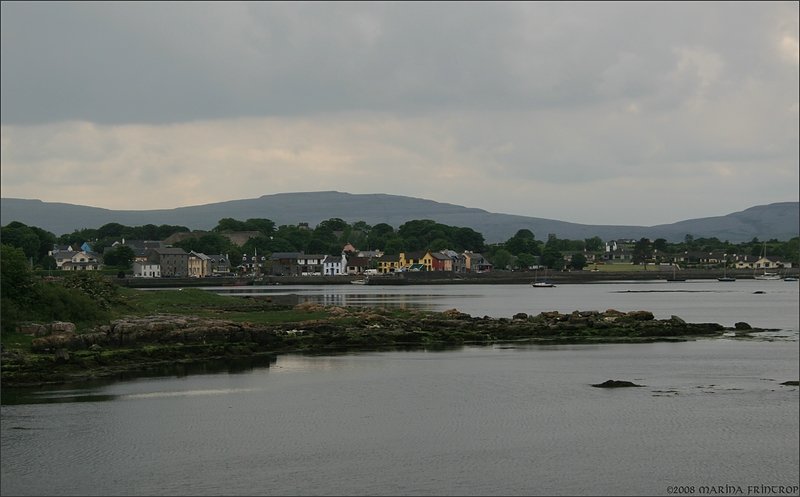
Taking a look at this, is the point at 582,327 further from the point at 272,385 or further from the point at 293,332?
the point at 272,385

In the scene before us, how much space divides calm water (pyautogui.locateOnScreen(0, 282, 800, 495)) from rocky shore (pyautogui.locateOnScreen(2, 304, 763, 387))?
308 cm

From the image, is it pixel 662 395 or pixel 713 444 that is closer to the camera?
pixel 713 444

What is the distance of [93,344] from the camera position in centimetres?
4306

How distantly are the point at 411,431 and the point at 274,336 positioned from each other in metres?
22.4

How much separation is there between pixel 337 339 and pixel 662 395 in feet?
71.3

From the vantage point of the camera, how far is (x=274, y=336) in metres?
50.1

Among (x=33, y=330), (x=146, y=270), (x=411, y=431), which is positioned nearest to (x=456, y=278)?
(x=146, y=270)

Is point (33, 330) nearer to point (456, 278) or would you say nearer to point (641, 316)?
point (641, 316)

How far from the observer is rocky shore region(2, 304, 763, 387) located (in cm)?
3894

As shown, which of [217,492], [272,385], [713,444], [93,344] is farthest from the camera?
[93,344]

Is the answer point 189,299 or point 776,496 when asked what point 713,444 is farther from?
point 189,299

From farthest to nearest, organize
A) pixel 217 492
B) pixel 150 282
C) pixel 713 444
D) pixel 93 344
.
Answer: pixel 150 282 < pixel 93 344 < pixel 713 444 < pixel 217 492

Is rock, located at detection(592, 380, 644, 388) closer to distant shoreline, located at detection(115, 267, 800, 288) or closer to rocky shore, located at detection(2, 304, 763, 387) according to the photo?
rocky shore, located at detection(2, 304, 763, 387)

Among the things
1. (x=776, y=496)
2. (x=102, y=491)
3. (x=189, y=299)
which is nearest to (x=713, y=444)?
(x=776, y=496)
